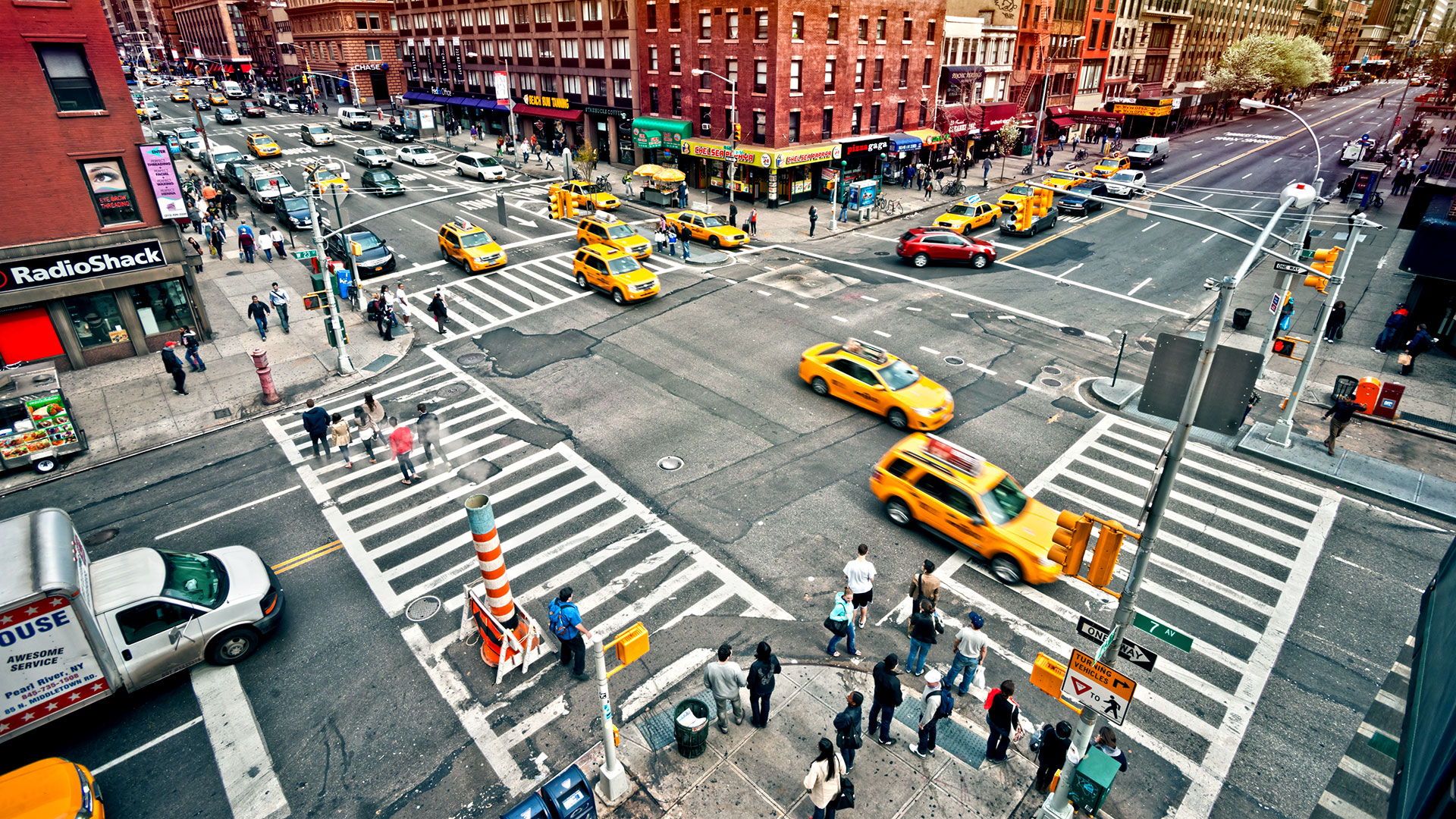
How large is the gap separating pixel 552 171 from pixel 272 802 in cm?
5085

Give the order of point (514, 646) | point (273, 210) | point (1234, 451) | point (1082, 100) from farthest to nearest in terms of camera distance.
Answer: point (1082, 100) → point (273, 210) → point (1234, 451) → point (514, 646)

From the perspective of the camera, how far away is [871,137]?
4781 centimetres

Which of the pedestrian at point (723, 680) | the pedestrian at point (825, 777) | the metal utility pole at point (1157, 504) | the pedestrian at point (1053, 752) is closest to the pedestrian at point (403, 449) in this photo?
the pedestrian at point (723, 680)

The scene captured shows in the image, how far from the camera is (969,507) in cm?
1348

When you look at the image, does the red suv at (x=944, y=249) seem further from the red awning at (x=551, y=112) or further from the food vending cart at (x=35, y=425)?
the red awning at (x=551, y=112)

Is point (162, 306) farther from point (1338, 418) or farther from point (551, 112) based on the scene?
point (551, 112)

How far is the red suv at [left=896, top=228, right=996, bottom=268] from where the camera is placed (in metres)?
32.1

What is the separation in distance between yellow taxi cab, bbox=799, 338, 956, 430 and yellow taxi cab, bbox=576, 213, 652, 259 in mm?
13933

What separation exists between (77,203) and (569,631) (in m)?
22.7

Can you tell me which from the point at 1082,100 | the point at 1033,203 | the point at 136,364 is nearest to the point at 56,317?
the point at 136,364

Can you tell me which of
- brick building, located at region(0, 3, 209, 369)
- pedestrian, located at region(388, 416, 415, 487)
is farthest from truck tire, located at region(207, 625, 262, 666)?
brick building, located at region(0, 3, 209, 369)

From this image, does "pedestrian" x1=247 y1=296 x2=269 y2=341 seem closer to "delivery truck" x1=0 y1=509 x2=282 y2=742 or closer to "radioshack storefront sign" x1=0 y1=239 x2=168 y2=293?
"radioshack storefront sign" x1=0 y1=239 x2=168 y2=293

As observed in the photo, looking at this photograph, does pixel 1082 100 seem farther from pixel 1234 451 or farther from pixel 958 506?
pixel 958 506

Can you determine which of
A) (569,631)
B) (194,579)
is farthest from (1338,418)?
(194,579)
